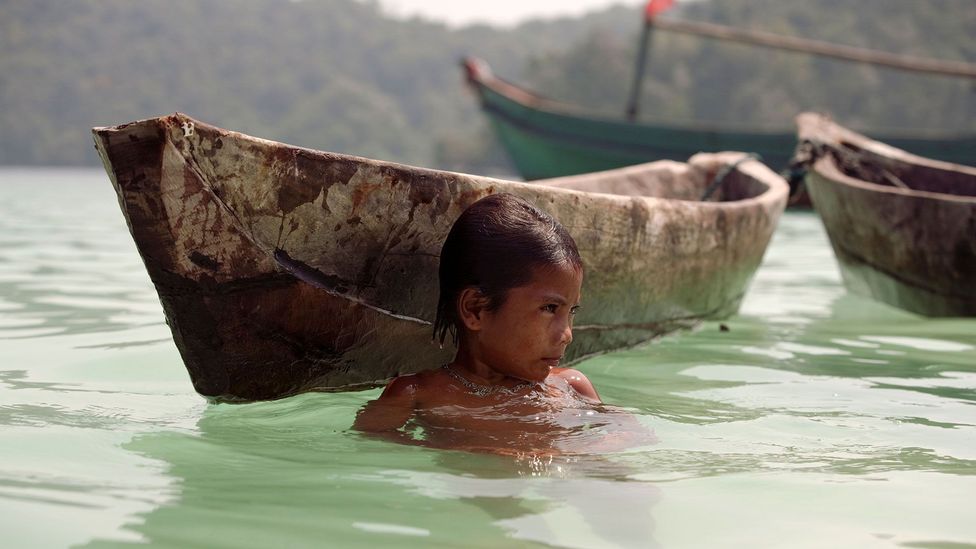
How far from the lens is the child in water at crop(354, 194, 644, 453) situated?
2.71 metres

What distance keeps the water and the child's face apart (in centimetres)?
34

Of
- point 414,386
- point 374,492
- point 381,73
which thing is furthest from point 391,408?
point 381,73

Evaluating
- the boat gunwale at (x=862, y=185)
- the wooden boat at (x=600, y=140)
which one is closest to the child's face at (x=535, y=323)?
the boat gunwale at (x=862, y=185)

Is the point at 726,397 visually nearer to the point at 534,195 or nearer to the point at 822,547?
the point at 534,195

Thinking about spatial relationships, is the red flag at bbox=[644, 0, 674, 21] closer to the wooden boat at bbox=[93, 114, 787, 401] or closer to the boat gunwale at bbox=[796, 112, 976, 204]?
the boat gunwale at bbox=[796, 112, 976, 204]

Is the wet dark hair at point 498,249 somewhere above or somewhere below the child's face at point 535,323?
above

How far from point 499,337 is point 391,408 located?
12.0 inches

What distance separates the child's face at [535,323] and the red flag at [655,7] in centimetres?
1078

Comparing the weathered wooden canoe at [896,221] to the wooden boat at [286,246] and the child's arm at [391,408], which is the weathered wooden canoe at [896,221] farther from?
the child's arm at [391,408]

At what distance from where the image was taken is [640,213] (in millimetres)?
3807

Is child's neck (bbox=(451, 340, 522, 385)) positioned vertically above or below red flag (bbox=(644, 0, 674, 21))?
below

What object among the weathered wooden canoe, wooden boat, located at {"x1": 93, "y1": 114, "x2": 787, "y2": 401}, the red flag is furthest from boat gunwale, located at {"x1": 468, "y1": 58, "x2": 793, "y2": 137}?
wooden boat, located at {"x1": 93, "y1": 114, "x2": 787, "y2": 401}

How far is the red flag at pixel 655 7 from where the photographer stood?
42.9 ft

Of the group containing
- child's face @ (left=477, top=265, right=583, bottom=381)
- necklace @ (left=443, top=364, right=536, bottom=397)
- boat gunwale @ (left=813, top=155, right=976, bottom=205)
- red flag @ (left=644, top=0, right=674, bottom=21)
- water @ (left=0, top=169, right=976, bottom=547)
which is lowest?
water @ (left=0, top=169, right=976, bottom=547)
